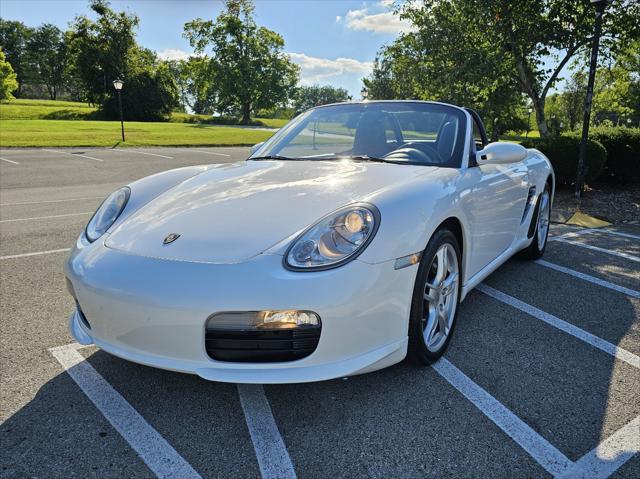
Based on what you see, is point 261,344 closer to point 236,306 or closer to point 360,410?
point 236,306

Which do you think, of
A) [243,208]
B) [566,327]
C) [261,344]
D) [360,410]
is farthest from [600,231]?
[261,344]

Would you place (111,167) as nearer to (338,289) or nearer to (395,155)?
(395,155)

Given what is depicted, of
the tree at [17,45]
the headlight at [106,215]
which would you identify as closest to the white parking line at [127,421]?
the headlight at [106,215]

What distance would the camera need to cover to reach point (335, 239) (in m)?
1.97

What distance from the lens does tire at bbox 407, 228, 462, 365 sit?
218cm

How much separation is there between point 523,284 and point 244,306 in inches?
110

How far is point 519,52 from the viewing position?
10.1 meters

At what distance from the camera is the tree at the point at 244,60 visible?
47.7m

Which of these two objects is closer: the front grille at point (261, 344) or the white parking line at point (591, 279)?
the front grille at point (261, 344)

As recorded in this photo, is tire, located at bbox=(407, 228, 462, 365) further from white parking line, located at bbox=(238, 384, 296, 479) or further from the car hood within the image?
white parking line, located at bbox=(238, 384, 296, 479)

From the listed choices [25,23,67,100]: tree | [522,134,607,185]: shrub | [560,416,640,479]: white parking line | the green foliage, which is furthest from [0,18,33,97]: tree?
[560,416,640,479]: white parking line

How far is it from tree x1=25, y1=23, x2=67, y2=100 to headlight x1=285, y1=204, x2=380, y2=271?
88.9m

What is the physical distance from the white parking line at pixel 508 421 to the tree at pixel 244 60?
159ft

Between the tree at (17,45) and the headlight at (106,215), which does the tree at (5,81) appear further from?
the headlight at (106,215)
